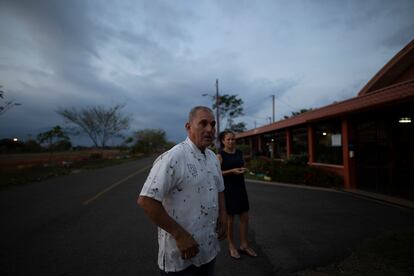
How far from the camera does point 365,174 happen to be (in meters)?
8.79

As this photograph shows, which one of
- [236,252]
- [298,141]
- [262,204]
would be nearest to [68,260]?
[236,252]

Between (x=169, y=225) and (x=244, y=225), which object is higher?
(x=169, y=225)

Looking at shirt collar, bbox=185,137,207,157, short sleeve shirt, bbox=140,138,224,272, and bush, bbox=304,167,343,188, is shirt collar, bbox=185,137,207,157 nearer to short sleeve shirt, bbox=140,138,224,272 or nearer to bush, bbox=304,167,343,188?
short sleeve shirt, bbox=140,138,224,272

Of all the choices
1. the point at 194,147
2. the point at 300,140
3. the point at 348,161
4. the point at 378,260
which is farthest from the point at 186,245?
the point at 300,140

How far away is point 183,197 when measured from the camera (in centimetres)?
148

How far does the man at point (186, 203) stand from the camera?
1.37 m

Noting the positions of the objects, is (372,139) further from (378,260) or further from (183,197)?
(183,197)

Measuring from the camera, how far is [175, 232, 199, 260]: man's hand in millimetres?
1402

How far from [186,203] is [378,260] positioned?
11.3 ft

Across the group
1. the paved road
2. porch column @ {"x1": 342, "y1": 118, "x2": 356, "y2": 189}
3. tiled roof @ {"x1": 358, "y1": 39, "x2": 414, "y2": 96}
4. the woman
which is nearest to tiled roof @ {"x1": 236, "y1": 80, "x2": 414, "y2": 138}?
porch column @ {"x1": 342, "y1": 118, "x2": 356, "y2": 189}

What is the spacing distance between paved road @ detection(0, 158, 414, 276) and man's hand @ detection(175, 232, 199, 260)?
1899 mm

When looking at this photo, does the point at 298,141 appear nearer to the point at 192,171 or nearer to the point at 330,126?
the point at 330,126

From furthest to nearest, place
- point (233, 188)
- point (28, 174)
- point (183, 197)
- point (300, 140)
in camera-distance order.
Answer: point (300, 140) < point (28, 174) < point (233, 188) < point (183, 197)

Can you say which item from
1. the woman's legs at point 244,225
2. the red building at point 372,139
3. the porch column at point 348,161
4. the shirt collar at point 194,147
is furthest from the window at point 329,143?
the shirt collar at point 194,147
